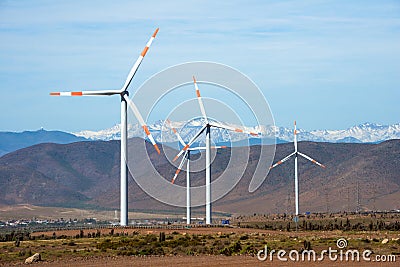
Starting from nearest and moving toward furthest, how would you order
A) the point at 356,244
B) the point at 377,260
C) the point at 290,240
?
the point at 377,260, the point at 356,244, the point at 290,240

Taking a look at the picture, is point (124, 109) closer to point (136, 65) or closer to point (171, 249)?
point (136, 65)

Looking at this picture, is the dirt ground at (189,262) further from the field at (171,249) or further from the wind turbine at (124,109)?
the wind turbine at (124,109)

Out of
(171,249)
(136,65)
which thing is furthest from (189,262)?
(136,65)

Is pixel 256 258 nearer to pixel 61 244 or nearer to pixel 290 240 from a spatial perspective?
pixel 290 240


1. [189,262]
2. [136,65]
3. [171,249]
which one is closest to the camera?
[189,262]

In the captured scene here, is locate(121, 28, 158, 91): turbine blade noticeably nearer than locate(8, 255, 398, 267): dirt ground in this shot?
No

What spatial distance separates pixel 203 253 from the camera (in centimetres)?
6825

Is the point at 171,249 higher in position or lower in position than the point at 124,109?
lower

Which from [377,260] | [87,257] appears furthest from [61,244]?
→ [377,260]

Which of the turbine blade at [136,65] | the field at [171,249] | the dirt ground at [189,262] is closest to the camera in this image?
the dirt ground at [189,262]

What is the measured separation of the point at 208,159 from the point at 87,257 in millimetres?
50892

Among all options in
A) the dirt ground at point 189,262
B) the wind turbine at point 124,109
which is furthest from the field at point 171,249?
the wind turbine at point 124,109

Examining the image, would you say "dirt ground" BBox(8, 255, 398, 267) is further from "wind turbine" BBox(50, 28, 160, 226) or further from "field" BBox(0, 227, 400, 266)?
"wind turbine" BBox(50, 28, 160, 226)

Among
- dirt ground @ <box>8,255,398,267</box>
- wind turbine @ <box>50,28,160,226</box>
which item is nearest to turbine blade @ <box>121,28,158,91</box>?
wind turbine @ <box>50,28,160,226</box>
